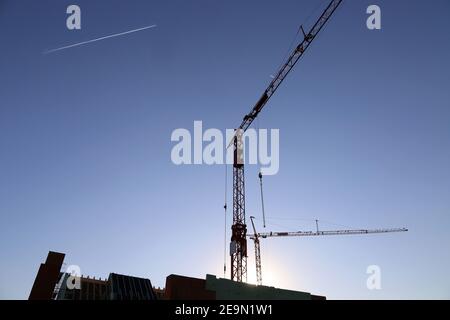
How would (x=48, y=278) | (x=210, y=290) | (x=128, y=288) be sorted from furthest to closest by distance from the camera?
(x=210, y=290) < (x=128, y=288) < (x=48, y=278)

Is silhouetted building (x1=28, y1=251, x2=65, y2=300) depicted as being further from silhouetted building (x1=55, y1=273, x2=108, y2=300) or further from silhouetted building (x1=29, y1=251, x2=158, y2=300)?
silhouetted building (x1=55, y1=273, x2=108, y2=300)

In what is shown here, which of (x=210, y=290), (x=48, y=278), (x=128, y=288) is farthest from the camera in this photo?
(x=210, y=290)

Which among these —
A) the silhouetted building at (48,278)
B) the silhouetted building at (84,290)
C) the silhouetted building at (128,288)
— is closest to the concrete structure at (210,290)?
the silhouetted building at (128,288)

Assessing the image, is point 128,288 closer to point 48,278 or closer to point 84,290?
point 84,290

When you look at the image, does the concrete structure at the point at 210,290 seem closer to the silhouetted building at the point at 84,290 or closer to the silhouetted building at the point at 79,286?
the silhouetted building at the point at 79,286

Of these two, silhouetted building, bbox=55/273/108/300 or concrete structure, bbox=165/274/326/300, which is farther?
concrete structure, bbox=165/274/326/300

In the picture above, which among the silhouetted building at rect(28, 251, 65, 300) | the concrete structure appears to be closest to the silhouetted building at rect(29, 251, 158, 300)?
the silhouetted building at rect(28, 251, 65, 300)

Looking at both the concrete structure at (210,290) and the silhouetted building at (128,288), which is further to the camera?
the concrete structure at (210,290)

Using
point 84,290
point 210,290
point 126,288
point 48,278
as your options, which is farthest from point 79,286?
point 210,290

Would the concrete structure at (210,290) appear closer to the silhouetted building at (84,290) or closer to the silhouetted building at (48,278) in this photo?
the silhouetted building at (84,290)

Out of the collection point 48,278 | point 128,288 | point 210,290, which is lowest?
point 210,290
